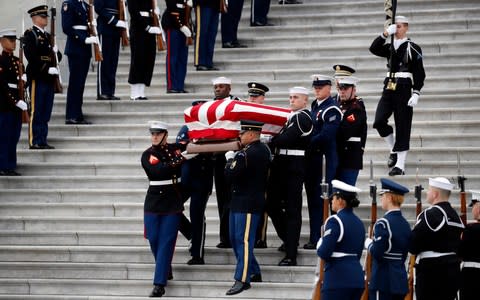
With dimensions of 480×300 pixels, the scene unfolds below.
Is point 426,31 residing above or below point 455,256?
above

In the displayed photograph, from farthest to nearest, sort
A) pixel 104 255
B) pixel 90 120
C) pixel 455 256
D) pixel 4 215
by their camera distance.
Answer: pixel 90 120 → pixel 4 215 → pixel 104 255 → pixel 455 256

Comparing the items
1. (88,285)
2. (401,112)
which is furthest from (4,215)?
(401,112)

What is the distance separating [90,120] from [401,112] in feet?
15.3

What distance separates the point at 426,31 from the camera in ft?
66.6

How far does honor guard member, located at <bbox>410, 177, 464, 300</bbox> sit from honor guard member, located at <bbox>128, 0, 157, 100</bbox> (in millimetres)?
6654

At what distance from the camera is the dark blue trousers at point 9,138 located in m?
18.5

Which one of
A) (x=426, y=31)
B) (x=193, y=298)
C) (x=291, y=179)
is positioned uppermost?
(x=426, y=31)

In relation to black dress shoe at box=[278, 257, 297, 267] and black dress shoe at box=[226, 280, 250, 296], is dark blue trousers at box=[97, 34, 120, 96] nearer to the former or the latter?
black dress shoe at box=[278, 257, 297, 267]

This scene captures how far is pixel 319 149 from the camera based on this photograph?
16141 mm

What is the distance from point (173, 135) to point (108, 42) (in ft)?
6.68

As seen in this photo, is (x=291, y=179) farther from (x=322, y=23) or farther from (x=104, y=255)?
(x=322, y=23)

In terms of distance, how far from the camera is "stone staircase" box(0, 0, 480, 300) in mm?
16344

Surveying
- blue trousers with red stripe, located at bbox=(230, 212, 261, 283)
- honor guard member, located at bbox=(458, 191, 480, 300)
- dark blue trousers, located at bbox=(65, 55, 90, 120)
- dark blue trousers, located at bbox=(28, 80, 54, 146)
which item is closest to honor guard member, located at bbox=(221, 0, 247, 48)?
dark blue trousers, located at bbox=(65, 55, 90, 120)

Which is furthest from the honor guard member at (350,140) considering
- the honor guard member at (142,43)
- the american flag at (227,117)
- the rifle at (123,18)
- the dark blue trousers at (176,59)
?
the rifle at (123,18)
